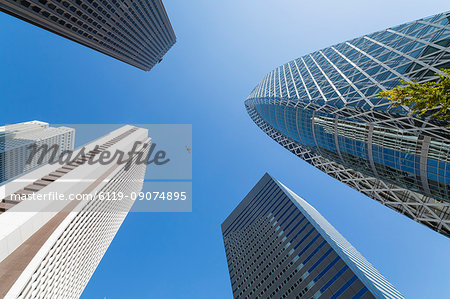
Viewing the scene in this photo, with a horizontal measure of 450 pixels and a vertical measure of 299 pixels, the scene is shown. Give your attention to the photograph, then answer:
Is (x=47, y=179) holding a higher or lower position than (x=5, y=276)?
higher

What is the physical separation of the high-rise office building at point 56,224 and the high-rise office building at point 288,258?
5214cm

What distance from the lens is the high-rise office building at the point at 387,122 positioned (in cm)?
2583

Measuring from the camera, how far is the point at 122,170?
192 feet

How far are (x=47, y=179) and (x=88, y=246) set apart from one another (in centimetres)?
1867

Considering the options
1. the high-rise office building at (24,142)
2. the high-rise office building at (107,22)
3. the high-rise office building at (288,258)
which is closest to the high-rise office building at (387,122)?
the high-rise office building at (288,258)

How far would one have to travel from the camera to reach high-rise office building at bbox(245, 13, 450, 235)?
2583 centimetres

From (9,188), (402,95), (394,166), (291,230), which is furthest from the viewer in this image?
(291,230)

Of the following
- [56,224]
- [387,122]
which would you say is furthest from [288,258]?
[56,224]

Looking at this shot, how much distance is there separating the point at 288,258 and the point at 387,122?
48069mm

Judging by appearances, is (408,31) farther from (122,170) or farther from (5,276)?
(122,170)

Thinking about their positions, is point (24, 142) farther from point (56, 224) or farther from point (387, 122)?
point (387, 122)

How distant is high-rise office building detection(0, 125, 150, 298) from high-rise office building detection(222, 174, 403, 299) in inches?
2053

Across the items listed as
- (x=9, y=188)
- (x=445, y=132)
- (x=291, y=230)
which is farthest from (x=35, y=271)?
(x=291, y=230)

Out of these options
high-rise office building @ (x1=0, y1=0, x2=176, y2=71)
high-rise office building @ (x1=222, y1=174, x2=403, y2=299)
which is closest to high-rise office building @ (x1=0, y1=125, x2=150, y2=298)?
high-rise office building @ (x1=0, y1=0, x2=176, y2=71)
